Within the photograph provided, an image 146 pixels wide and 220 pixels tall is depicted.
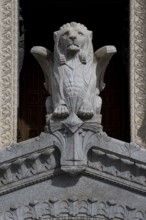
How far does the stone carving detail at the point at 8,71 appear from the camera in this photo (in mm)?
18328

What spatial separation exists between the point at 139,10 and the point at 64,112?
4236 mm

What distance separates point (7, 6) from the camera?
63.0 ft

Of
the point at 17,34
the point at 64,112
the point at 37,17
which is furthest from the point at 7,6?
the point at 64,112

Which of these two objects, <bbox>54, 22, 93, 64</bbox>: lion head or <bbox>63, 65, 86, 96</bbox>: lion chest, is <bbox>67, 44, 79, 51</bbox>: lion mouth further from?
<bbox>63, 65, 86, 96</bbox>: lion chest

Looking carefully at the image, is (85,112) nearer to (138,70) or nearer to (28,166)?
(28,166)

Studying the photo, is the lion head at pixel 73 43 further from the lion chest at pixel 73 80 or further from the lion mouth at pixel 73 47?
the lion chest at pixel 73 80

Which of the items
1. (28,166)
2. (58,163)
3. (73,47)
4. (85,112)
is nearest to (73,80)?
(73,47)

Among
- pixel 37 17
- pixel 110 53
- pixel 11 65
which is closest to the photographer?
pixel 110 53

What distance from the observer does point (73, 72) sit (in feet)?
52.7

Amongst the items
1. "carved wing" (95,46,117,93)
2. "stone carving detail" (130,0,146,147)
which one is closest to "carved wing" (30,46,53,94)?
"carved wing" (95,46,117,93)

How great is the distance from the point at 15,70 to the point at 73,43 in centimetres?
277

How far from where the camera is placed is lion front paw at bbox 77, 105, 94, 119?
1558 centimetres

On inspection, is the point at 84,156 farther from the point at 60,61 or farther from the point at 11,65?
the point at 11,65

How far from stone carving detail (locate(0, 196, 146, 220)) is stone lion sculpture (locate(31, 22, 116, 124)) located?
4.33 ft
